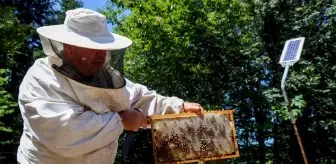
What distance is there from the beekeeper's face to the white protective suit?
0.07 m

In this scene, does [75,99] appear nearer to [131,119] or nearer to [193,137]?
[131,119]

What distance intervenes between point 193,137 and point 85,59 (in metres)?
0.91

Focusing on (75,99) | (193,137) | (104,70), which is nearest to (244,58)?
(193,137)

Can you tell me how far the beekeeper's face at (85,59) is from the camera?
4.65ft

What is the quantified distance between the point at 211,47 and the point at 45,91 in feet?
34.4

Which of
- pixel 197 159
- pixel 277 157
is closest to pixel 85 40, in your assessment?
pixel 197 159

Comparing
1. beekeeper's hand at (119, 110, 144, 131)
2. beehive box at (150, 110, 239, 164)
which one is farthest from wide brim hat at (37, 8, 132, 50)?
beehive box at (150, 110, 239, 164)

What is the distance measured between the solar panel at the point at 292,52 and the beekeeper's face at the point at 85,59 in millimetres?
5314

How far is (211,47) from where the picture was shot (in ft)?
38.1

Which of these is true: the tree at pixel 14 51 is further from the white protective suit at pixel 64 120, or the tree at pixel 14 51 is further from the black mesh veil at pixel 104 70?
the white protective suit at pixel 64 120

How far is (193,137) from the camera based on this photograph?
2115 millimetres

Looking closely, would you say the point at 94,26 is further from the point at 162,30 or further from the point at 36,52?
the point at 36,52

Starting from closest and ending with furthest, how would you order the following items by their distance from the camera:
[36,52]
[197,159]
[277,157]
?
[197,159]
[277,157]
[36,52]

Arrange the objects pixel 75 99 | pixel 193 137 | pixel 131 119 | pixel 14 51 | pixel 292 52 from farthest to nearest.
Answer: pixel 14 51 < pixel 292 52 < pixel 193 137 < pixel 131 119 < pixel 75 99
